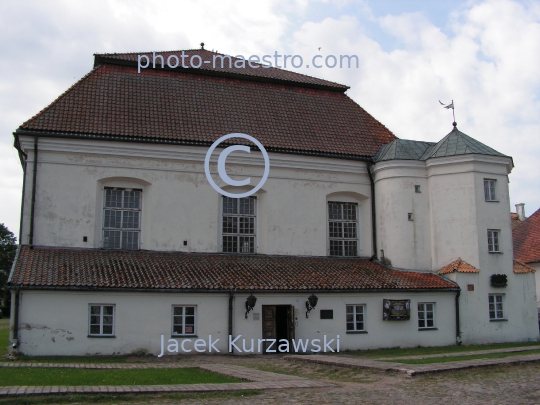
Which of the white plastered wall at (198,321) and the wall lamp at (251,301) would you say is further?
the wall lamp at (251,301)

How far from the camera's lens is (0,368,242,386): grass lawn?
13.5 metres

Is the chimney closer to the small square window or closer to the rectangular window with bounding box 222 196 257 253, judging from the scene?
the rectangular window with bounding box 222 196 257 253

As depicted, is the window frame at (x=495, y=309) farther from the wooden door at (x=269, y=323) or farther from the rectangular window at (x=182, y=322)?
the rectangular window at (x=182, y=322)

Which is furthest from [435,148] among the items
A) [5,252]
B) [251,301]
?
[5,252]

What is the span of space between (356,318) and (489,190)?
8.60m

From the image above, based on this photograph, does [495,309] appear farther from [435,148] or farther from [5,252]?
[5,252]

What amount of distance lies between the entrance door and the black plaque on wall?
157 inches

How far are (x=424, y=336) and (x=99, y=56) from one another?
18744 mm

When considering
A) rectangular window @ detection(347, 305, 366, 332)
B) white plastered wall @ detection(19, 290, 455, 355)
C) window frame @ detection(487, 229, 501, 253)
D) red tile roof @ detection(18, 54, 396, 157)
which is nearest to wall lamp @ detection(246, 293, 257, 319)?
white plastered wall @ detection(19, 290, 455, 355)

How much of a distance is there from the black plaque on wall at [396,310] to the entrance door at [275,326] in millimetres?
3982

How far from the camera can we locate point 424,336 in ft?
82.1

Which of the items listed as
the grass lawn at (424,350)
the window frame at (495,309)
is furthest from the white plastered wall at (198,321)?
the window frame at (495,309)

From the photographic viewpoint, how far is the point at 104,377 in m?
14.5

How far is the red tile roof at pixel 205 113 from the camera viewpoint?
82.6 ft
